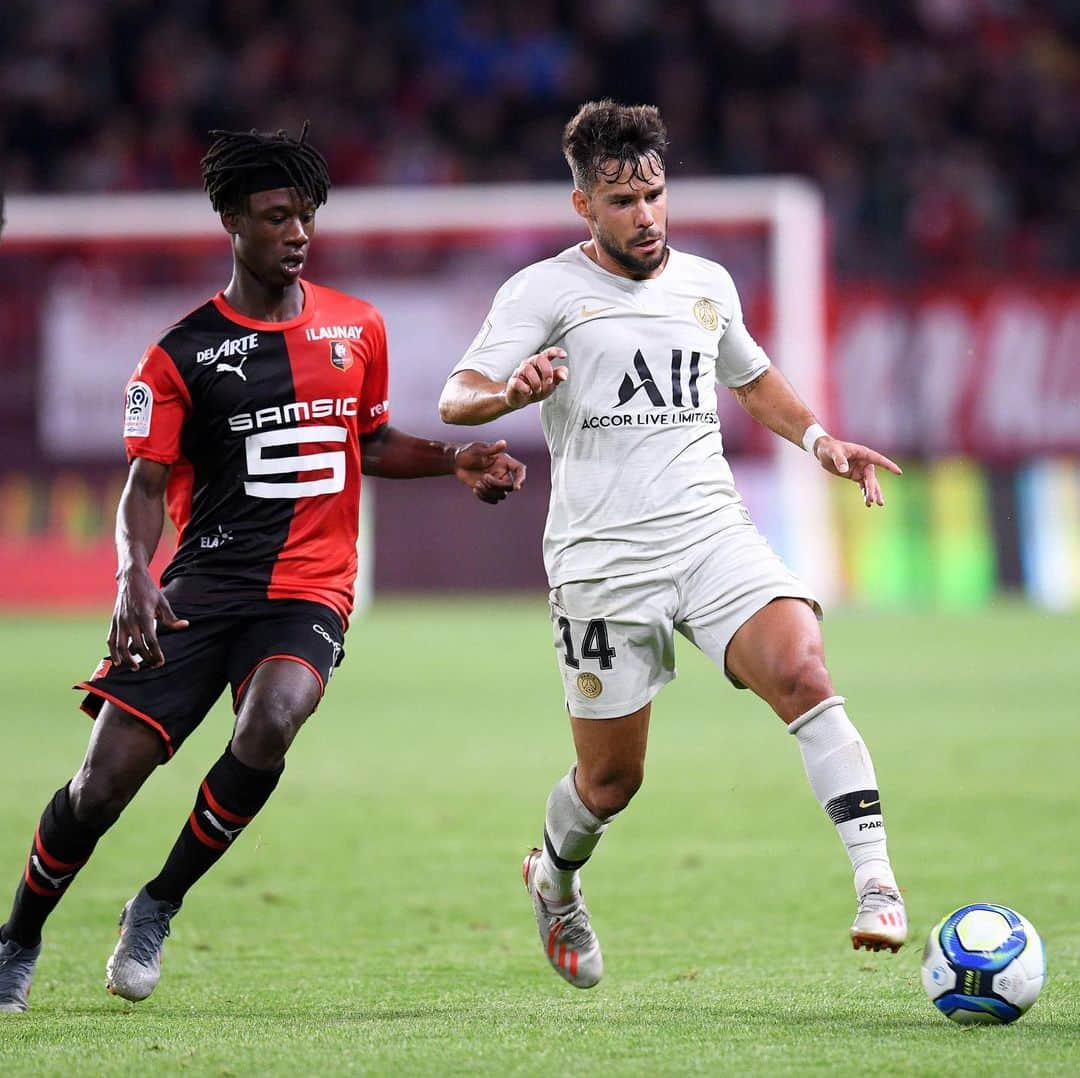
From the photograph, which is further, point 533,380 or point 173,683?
point 173,683

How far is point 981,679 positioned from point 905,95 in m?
11.3

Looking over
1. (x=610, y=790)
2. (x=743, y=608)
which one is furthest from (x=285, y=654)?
(x=743, y=608)

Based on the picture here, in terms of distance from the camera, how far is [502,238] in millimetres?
20828

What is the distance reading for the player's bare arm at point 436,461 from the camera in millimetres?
5574

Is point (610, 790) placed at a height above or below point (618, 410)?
below

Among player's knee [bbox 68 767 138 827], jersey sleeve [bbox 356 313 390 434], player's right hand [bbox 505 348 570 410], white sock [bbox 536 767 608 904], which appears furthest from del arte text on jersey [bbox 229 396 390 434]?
white sock [bbox 536 767 608 904]

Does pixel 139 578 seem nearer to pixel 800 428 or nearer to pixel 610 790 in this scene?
pixel 610 790

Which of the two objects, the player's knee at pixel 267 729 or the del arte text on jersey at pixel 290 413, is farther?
the del arte text on jersey at pixel 290 413

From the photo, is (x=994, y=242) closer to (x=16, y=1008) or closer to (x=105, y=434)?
(x=105, y=434)

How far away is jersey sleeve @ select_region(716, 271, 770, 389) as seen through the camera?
589 centimetres

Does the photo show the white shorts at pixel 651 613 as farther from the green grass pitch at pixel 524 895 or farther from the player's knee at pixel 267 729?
the green grass pitch at pixel 524 895

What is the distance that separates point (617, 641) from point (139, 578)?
4.42 ft

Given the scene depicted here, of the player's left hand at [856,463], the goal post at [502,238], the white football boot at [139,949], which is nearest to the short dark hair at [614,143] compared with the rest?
the player's left hand at [856,463]

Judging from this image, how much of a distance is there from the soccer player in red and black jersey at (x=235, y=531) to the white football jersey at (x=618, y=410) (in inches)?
9.1
